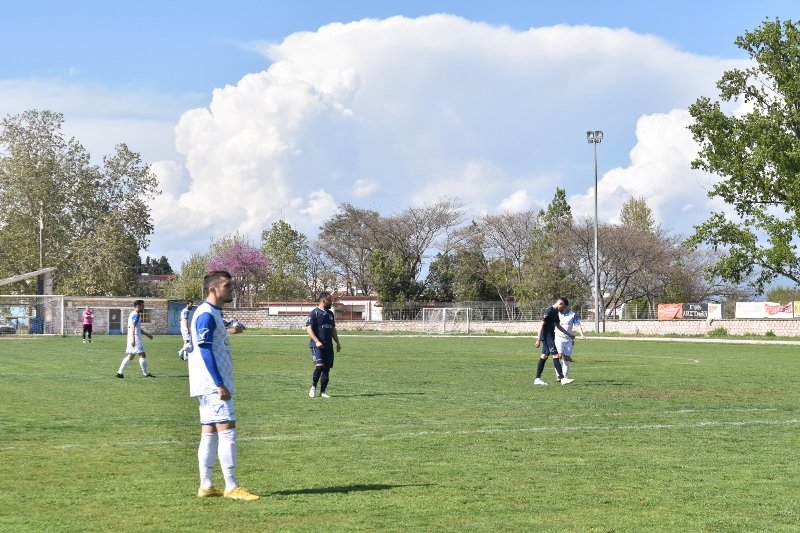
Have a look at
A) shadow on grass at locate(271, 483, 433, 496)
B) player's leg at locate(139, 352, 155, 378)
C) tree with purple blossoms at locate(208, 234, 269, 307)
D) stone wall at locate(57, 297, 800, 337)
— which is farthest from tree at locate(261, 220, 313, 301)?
shadow on grass at locate(271, 483, 433, 496)

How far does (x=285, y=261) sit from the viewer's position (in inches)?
4286

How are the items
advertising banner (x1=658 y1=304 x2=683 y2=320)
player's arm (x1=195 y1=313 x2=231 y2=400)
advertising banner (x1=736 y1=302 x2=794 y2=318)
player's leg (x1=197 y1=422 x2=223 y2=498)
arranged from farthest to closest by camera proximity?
advertising banner (x1=658 y1=304 x2=683 y2=320)
advertising banner (x1=736 y1=302 x2=794 y2=318)
player's leg (x1=197 y1=422 x2=223 y2=498)
player's arm (x1=195 y1=313 x2=231 y2=400)

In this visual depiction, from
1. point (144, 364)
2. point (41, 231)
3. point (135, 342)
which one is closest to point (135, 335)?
point (135, 342)

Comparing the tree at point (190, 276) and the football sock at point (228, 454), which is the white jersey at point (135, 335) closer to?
the football sock at point (228, 454)

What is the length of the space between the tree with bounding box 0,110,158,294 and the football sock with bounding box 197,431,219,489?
213ft

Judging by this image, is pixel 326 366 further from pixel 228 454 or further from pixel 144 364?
pixel 228 454

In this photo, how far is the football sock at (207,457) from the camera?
8.80 m

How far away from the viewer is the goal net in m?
62.5

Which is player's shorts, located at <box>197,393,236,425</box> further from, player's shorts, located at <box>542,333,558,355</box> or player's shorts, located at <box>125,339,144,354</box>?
player's shorts, located at <box>125,339,144,354</box>

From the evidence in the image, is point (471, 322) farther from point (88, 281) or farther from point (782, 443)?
point (782, 443)

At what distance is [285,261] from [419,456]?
98.4m

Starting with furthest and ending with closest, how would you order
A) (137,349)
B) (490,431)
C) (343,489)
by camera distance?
1. (137,349)
2. (490,431)
3. (343,489)

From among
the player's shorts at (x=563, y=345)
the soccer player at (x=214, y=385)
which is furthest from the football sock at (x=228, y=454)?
the player's shorts at (x=563, y=345)

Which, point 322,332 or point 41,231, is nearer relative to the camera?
point 322,332
